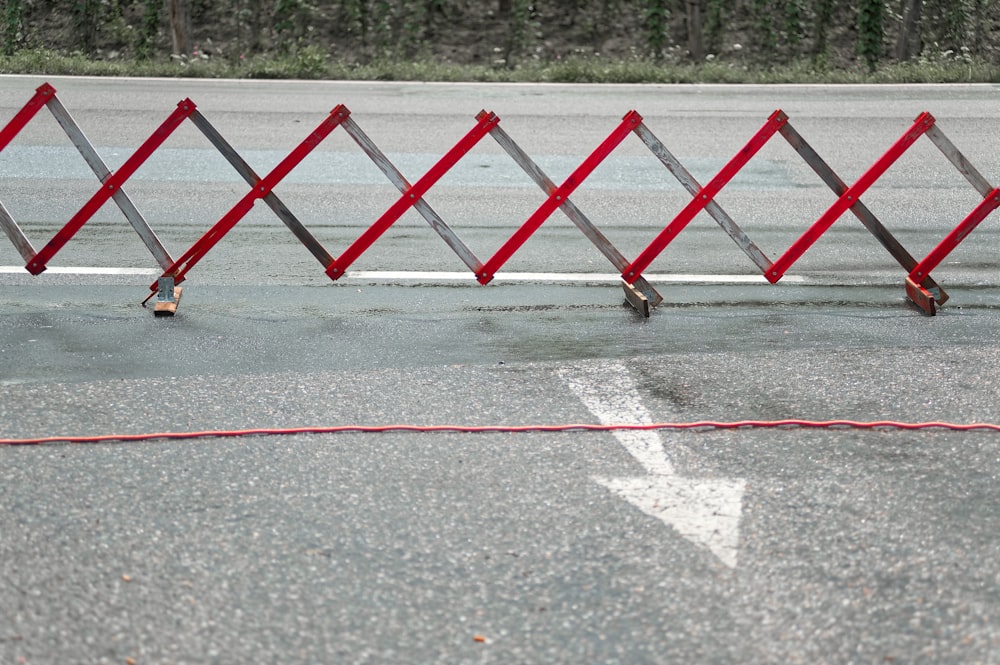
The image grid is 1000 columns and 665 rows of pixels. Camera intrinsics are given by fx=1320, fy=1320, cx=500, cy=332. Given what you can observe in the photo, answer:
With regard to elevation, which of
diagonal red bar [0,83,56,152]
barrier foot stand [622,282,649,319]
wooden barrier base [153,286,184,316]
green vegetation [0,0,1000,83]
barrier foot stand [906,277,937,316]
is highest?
diagonal red bar [0,83,56,152]

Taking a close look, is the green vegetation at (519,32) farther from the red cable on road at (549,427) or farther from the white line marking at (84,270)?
the red cable on road at (549,427)

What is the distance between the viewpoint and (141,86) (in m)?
17.1

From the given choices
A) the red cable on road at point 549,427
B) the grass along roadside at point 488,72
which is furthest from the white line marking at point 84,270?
the grass along roadside at point 488,72

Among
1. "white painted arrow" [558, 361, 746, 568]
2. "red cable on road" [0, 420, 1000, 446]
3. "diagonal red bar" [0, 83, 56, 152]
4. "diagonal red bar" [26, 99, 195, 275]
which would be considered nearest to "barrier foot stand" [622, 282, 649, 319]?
"white painted arrow" [558, 361, 746, 568]

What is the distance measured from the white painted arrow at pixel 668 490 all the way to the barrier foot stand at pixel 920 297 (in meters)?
2.36

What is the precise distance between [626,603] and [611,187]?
7354 mm

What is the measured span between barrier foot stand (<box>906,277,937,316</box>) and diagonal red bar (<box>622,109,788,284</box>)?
1.23 m

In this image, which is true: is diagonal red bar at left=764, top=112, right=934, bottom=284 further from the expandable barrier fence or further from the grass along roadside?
the grass along roadside

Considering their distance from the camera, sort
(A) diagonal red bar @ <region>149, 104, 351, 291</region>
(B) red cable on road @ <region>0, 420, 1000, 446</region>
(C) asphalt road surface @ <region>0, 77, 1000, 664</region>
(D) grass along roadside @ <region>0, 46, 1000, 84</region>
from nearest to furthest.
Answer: (C) asphalt road surface @ <region>0, 77, 1000, 664</region>
(B) red cable on road @ <region>0, 420, 1000, 446</region>
(A) diagonal red bar @ <region>149, 104, 351, 291</region>
(D) grass along roadside @ <region>0, 46, 1000, 84</region>

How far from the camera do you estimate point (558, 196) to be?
310 inches

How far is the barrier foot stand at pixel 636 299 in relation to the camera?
755 cm

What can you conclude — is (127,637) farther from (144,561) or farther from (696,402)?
(696,402)

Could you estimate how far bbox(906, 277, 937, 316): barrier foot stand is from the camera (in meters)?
7.63

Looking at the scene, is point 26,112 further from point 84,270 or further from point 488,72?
point 488,72
